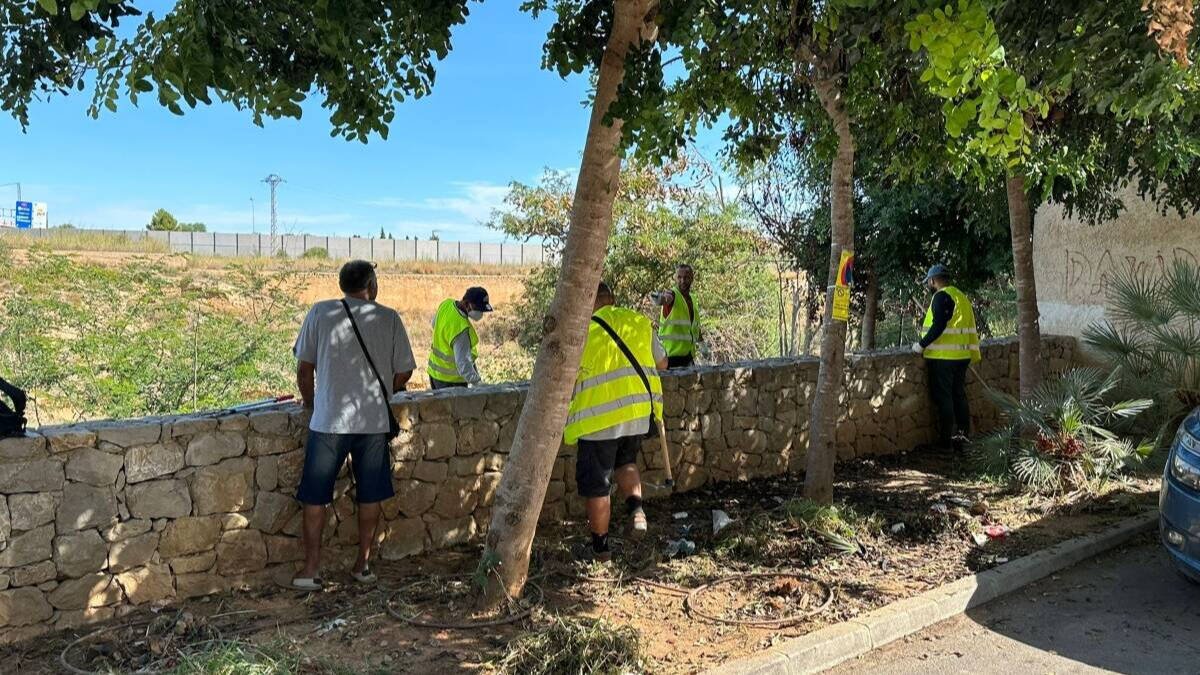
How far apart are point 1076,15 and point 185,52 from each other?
13.1 feet

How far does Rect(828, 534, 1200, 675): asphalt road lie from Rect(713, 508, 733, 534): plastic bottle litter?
1532 mm

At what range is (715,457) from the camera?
7.43m

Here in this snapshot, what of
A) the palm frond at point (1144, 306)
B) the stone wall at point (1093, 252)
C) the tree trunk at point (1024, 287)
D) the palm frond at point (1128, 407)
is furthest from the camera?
the stone wall at point (1093, 252)

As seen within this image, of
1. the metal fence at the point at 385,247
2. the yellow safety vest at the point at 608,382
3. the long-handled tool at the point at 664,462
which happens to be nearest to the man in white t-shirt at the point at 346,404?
the yellow safety vest at the point at 608,382

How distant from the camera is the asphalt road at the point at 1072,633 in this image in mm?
4379

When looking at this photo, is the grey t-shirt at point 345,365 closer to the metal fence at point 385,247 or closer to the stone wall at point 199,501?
the stone wall at point 199,501

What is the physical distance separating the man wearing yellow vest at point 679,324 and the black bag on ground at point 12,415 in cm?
590

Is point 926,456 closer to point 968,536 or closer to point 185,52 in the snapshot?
point 968,536

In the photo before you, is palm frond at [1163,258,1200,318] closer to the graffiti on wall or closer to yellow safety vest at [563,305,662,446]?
the graffiti on wall

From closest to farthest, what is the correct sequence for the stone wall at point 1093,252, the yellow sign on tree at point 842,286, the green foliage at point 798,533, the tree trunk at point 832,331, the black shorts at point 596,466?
the black shorts at point 596,466, the green foliage at point 798,533, the tree trunk at point 832,331, the yellow sign on tree at point 842,286, the stone wall at point 1093,252

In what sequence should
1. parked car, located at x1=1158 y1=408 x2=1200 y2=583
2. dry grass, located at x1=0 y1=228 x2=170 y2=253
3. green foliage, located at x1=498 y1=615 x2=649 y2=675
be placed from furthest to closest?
dry grass, located at x1=0 y1=228 x2=170 y2=253 → parked car, located at x1=1158 y1=408 x2=1200 y2=583 → green foliage, located at x1=498 y1=615 x2=649 y2=675

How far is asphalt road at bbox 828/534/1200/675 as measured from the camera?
438 cm

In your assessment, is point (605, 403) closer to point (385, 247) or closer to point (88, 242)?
point (88, 242)

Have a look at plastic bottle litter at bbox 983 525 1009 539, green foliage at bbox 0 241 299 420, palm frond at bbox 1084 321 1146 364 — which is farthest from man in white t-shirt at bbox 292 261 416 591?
palm frond at bbox 1084 321 1146 364
